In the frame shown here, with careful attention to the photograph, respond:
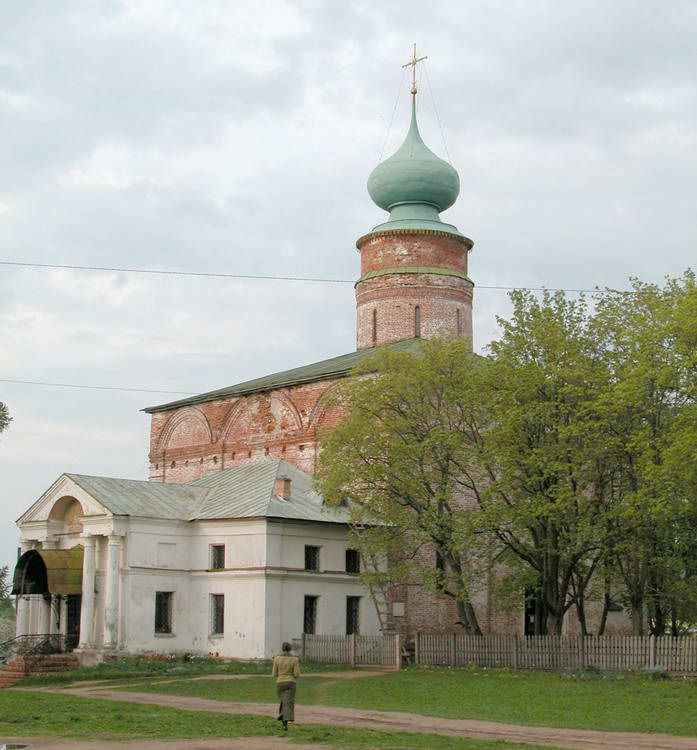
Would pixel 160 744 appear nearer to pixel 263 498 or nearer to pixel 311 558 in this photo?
pixel 263 498

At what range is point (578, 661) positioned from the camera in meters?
26.0

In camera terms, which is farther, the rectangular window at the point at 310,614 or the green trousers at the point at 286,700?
the rectangular window at the point at 310,614

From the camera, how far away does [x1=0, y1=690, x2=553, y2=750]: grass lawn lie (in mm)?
13984

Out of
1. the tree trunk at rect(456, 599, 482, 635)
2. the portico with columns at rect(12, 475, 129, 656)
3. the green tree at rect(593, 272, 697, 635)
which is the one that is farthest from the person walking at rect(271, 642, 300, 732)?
the portico with columns at rect(12, 475, 129, 656)

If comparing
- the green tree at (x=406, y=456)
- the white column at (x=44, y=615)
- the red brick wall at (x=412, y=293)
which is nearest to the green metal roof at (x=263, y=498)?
the green tree at (x=406, y=456)

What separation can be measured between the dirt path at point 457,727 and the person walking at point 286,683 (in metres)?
1.12

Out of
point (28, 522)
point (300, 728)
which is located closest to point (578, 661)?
point (300, 728)

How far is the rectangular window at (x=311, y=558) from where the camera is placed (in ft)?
103

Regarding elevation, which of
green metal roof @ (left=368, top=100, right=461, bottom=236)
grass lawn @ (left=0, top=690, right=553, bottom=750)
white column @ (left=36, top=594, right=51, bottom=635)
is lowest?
grass lawn @ (left=0, top=690, right=553, bottom=750)

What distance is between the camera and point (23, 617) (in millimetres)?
32562

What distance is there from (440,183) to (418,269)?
3.18 metres

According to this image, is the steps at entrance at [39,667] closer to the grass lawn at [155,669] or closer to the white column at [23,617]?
the grass lawn at [155,669]

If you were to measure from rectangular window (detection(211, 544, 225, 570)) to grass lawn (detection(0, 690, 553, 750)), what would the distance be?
12.5 m

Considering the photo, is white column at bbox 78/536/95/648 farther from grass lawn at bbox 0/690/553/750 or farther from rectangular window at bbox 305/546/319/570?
grass lawn at bbox 0/690/553/750
